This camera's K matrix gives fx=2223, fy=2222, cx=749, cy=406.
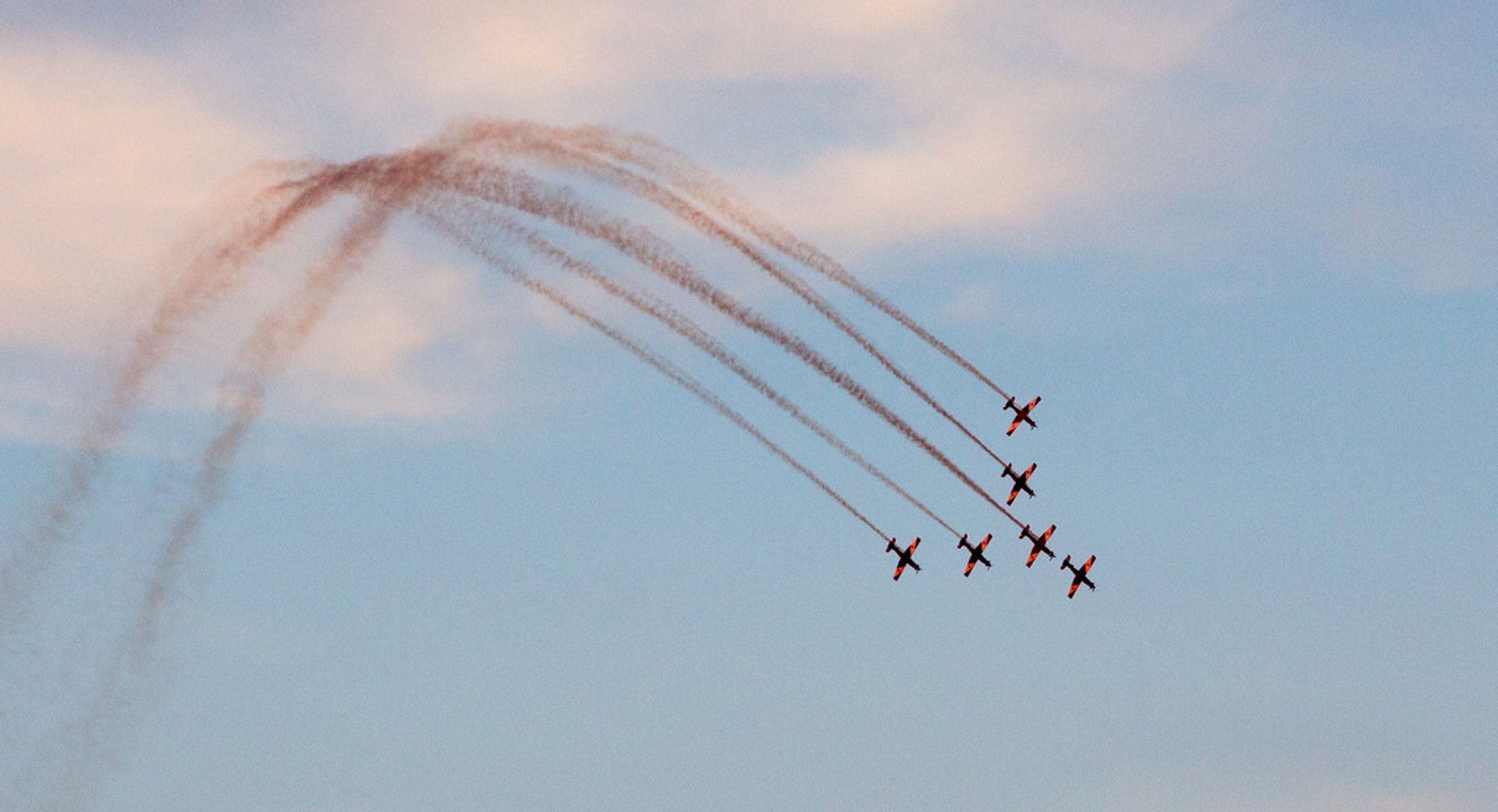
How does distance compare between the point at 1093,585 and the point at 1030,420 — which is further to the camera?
the point at 1093,585

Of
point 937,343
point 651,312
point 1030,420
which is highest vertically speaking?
point 1030,420

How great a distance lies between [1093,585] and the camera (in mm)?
104688

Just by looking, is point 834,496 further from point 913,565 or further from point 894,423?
point 913,565

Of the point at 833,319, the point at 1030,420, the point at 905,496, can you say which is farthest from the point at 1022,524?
the point at 833,319

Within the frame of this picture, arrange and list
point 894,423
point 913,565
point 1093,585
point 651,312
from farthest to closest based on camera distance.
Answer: point 1093,585
point 913,565
point 894,423
point 651,312

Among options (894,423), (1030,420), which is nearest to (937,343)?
(894,423)

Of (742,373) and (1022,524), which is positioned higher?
(1022,524)

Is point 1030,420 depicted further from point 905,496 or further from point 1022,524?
point 905,496

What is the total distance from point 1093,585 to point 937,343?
27.5m

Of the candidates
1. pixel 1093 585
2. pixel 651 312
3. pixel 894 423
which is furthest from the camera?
pixel 1093 585

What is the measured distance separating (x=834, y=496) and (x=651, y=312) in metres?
11.1

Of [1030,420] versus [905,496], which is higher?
[1030,420]

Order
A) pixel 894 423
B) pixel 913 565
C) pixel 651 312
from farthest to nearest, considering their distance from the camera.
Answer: pixel 913 565
pixel 894 423
pixel 651 312

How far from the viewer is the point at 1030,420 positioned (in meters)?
95.6
